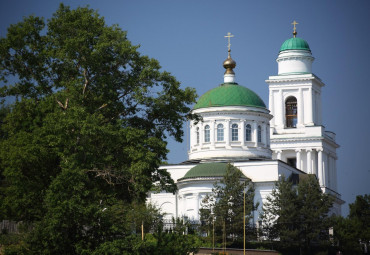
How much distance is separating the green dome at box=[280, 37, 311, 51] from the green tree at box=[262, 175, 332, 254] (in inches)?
1120

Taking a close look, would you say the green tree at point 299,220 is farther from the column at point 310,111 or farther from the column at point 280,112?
the column at point 280,112

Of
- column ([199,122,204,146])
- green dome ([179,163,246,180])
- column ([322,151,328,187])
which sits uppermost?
column ([199,122,204,146])

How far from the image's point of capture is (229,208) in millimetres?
56219

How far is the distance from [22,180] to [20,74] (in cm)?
545

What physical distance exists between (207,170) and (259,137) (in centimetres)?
777

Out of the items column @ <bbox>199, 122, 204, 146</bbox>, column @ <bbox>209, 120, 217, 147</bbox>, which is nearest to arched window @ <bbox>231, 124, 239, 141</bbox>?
column @ <bbox>209, 120, 217, 147</bbox>

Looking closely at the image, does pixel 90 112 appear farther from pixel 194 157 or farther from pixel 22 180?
pixel 194 157

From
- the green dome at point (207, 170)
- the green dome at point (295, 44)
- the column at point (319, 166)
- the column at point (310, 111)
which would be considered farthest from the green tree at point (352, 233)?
the green dome at point (295, 44)

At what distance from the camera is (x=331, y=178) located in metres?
87.2

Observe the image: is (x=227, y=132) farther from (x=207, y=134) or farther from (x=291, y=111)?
(x=291, y=111)

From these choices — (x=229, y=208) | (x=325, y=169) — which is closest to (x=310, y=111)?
(x=325, y=169)

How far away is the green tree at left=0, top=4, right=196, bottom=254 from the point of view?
33500mm

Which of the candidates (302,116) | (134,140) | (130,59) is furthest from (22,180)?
(302,116)

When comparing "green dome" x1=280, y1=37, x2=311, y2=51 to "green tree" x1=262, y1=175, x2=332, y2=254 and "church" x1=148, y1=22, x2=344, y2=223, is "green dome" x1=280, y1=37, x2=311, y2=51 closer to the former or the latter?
"church" x1=148, y1=22, x2=344, y2=223
